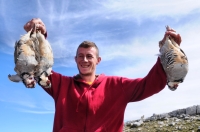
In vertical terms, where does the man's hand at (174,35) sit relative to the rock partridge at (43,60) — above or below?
above

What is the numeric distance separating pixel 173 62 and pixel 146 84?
135 cm

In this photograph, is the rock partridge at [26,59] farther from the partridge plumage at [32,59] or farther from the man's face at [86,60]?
the man's face at [86,60]

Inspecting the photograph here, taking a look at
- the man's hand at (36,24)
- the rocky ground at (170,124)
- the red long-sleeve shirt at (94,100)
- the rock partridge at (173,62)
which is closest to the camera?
the rock partridge at (173,62)

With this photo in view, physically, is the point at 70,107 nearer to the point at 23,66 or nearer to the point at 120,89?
the point at 120,89

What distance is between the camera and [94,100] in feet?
21.7

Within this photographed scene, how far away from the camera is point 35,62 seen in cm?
491

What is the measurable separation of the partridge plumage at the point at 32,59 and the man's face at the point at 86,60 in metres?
1.65

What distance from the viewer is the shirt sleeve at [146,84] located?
581 cm

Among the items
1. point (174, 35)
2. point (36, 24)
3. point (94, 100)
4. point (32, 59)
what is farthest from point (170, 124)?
point (32, 59)

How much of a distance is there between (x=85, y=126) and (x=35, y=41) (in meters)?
2.14

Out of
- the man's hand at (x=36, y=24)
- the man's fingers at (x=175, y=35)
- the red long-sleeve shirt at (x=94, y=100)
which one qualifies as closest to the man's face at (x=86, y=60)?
the red long-sleeve shirt at (x=94, y=100)

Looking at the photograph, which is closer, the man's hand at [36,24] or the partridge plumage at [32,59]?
the partridge plumage at [32,59]

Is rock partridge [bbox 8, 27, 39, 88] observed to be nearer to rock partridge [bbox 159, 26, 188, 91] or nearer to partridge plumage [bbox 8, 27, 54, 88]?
partridge plumage [bbox 8, 27, 54, 88]

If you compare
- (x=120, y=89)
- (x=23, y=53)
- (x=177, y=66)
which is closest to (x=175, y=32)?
(x=177, y=66)
